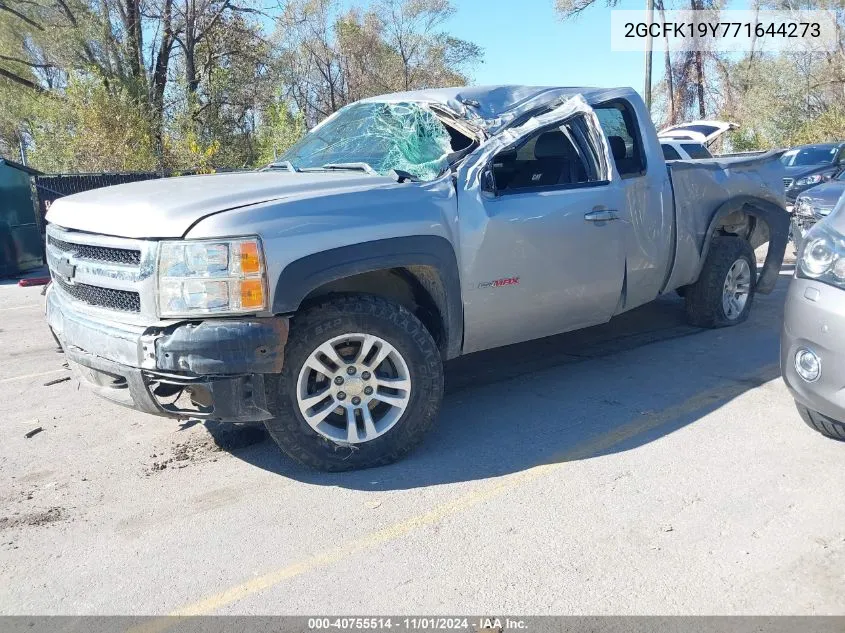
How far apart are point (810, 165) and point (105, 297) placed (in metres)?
16.9

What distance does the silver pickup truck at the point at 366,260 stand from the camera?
11.3 feet

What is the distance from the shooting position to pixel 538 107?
194 inches

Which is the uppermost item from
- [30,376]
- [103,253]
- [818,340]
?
[103,253]

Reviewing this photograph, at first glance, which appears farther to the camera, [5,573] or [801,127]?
[801,127]

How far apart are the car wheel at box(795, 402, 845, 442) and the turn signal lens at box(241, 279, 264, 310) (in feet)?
9.49

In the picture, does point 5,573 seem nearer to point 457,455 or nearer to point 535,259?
point 457,455

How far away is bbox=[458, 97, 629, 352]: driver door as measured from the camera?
14.1 feet

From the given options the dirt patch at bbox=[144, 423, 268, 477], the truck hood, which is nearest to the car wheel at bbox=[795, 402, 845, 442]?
the truck hood

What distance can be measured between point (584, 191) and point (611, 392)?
4.57 ft

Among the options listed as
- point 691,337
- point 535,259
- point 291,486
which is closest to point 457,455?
point 291,486

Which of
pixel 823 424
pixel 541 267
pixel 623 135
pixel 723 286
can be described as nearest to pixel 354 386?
pixel 541 267

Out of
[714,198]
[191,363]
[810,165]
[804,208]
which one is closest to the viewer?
[191,363]

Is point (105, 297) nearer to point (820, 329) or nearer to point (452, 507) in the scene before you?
point (452, 507)

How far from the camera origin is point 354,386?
154 inches
